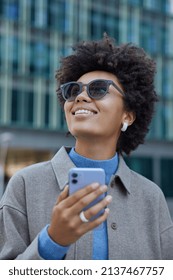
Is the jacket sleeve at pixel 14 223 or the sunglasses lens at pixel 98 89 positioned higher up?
the sunglasses lens at pixel 98 89

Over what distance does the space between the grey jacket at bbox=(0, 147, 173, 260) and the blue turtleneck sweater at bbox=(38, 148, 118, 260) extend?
0.10 ft

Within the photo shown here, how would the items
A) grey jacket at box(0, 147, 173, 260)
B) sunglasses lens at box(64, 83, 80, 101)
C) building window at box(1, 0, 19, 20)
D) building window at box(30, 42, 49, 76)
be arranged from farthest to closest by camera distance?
building window at box(30, 42, 49, 76) < building window at box(1, 0, 19, 20) < sunglasses lens at box(64, 83, 80, 101) < grey jacket at box(0, 147, 173, 260)

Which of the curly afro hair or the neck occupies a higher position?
the curly afro hair

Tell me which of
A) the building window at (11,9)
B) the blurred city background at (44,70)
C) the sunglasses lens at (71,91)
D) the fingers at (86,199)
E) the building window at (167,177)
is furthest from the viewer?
the building window at (167,177)

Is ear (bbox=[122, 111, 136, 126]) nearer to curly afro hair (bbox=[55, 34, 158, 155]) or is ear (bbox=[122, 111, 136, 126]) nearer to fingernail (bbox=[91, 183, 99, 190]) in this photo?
curly afro hair (bbox=[55, 34, 158, 155])

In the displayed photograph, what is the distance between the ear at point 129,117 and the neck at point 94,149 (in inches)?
7.8

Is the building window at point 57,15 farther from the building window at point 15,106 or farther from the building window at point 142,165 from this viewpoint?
the building window at point 142,165

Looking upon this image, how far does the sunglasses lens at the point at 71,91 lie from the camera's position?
264cm

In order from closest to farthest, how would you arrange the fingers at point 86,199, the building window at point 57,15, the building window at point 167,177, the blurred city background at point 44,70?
1. the fingers at point 86,199
2. the blurred city background at point 44,70
3. the building window at point 57,15
4. the building window at point 167,177

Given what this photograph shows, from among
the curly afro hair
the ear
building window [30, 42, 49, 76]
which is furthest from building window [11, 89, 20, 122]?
the ear

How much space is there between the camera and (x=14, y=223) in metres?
2.41

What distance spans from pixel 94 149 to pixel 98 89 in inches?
12.5

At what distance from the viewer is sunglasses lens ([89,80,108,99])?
257cm

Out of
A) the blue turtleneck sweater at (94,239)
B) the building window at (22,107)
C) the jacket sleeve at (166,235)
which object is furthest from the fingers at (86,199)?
the building window at (22,107)
